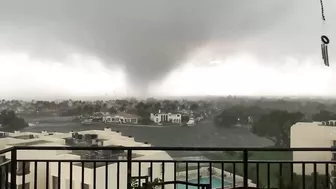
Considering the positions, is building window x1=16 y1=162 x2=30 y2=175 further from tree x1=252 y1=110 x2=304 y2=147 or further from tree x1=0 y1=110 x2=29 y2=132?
tree x1=252 y1=110 x2=304 y2=147

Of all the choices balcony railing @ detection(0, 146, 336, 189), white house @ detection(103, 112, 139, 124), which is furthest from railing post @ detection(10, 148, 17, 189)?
white house @ detection(103, 112, 139, 124)

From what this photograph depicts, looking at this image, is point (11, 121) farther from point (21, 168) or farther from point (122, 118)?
point (122, 118)

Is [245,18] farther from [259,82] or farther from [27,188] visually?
[27,188]

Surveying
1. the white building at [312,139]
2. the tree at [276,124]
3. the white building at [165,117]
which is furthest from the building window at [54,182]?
the white building at [312,139]

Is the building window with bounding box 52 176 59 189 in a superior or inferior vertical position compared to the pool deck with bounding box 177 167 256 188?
inferior

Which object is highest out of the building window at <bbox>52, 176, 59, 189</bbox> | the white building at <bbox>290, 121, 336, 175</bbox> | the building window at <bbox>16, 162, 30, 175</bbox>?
the white building at <bbox>290, 121, 336, 175</bbox>

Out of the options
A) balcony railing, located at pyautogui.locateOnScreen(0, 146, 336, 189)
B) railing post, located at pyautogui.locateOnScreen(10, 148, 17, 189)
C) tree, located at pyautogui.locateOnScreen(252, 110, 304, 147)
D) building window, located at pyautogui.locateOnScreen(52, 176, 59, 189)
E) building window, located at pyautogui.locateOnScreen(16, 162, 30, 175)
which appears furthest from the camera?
tree, located at pyautogui.locateOnScreen(252, 110, 304, 147)
